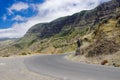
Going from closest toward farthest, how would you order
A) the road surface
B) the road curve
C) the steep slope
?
1. the road curve
2. the road surface
3. the steep slope

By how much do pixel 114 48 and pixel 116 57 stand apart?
3.95 m

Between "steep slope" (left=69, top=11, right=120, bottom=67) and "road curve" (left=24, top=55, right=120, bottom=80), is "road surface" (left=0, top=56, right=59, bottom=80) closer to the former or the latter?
"road curve" (left=24, top=55, right=120, bottom=80)

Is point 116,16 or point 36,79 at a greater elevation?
point 116,16

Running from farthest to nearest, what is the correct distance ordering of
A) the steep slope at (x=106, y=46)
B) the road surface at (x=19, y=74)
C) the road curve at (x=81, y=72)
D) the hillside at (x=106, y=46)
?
1. the hillside at (x=106, y=46)
2. the steep slope at (x=106, y=46)
3. the road surface at (x=19, y=74)
4. the road curve at (x=81, y=72)

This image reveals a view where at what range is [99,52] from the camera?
45375 millimetres

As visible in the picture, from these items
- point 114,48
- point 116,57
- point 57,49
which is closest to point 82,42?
point 114,48

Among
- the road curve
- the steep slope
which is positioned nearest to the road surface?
the road curve

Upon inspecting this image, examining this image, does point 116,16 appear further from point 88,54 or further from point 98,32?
point 88,54

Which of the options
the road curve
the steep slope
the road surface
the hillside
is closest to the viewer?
the road curve

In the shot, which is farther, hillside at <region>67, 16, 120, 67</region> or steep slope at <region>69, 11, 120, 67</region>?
hillside at <region>67, 16, 120, 67</region>

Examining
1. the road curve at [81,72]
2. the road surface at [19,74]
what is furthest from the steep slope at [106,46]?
the road surface at [19,74]

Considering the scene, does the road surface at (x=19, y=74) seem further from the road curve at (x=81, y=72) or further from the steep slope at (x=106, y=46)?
the steep slope at (x=106, y=46)

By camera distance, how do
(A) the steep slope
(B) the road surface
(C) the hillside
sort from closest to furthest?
(B) the road surface
(A) the steep slope
(C) the hillside

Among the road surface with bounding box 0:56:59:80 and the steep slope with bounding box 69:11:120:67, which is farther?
the steep slope with bounding box 69:11:120:67
